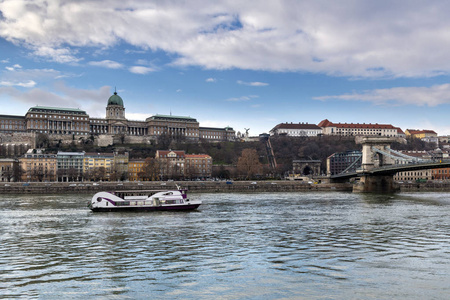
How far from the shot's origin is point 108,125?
137250 millimetres

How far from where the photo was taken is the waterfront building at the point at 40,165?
8544 cm

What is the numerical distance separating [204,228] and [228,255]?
733 cm

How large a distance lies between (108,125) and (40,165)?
47100 millimetres

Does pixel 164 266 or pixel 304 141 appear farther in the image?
pixel 304 141

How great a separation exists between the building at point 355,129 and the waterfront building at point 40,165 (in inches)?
3561

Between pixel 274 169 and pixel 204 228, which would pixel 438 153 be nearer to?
pixel 274 169

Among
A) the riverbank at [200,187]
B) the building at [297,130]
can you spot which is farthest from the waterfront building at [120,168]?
the building at [297,130]

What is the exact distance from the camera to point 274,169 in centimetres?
10231

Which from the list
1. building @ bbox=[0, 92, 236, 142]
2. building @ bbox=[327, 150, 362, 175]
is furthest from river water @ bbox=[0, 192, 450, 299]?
building @ bbox=[0, 92, 236, 142]

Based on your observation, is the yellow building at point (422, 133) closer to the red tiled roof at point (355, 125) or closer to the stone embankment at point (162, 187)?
→ the red tiled roof at point (355, 125)

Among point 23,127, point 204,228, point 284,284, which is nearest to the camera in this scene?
point 284,284

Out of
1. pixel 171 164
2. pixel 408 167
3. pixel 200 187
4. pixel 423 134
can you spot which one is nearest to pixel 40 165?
pixel 171 164

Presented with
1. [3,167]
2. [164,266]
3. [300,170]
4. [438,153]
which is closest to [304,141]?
[300,170]

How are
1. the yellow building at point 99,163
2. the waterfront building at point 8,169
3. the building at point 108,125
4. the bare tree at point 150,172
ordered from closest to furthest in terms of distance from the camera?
the waterfront building at point 8,169 → the bare tree at point 150,172 → the yellow building at point 99,163 → the building at point 108,125
